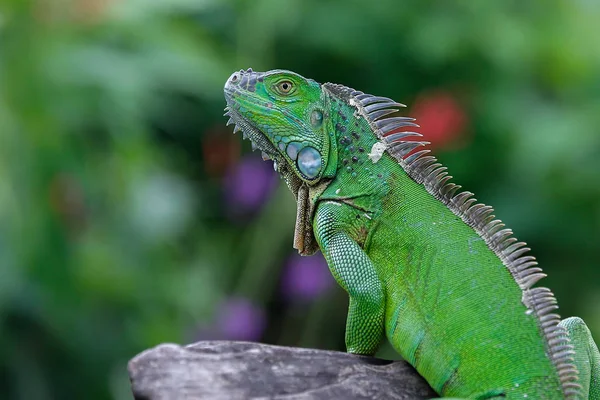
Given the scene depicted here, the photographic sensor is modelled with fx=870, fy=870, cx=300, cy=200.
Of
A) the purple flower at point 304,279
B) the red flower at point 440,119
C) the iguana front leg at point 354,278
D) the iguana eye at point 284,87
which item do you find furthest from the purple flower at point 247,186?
the iguana front leg at point 354,278

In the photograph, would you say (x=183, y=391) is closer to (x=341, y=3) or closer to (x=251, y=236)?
(x=251, y=236)

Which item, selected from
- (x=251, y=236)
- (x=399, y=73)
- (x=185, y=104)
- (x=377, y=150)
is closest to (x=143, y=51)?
(x=185, y=104)

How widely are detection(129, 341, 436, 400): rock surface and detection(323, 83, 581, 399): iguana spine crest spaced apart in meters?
0.59

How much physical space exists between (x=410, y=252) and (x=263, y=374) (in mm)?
808

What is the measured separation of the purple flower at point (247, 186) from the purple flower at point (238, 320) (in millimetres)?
787

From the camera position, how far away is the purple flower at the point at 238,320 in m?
6.32

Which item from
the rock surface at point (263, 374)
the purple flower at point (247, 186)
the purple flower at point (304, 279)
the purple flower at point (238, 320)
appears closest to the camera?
the rock surface at point (263, 374)

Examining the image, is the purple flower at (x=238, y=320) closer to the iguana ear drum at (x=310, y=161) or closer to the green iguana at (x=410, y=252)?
the green iguana at (x=410, y=252)

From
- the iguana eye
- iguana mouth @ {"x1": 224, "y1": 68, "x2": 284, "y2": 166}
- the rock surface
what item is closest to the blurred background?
iguana mouth @ {"x1": 224, "y1": 68, "x2": 284, "y2": 166}

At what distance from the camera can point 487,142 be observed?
6.93m

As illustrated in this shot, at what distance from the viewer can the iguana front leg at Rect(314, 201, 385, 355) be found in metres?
3.65

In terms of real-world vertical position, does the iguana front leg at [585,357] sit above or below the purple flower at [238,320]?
above

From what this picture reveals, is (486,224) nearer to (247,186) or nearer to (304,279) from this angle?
(304,279)

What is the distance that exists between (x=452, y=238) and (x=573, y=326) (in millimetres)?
636
